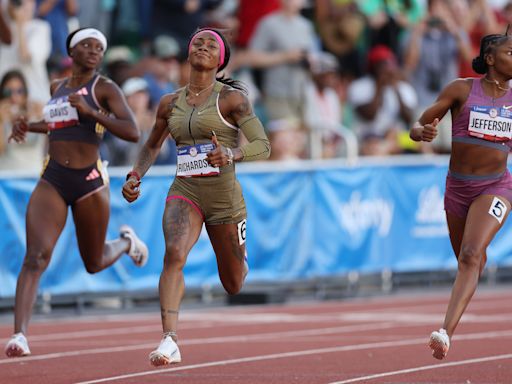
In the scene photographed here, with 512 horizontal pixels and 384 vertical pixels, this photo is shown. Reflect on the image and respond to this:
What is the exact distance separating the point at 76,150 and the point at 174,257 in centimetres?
230

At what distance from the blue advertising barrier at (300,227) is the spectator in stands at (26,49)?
5.95ft

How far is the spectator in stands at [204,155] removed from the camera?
29.3 feet

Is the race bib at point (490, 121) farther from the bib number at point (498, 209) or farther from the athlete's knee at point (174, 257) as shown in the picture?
the athlete's knee at point (174, 257)

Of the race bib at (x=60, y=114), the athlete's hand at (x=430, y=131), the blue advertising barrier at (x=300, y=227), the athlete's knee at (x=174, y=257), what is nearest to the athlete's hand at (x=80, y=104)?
the race bib at (x=60, y=114)

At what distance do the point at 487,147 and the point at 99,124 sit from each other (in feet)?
10.2

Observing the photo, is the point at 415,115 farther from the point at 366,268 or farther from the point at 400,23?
the point at 366,268

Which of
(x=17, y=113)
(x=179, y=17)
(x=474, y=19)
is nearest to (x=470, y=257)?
(x=17, y=113)

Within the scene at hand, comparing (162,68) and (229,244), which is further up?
(162,68)

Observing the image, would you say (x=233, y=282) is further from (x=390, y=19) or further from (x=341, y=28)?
(x=390, y=19)

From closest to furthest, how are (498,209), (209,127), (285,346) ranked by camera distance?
(209,127) < (498,209) < (285,346)

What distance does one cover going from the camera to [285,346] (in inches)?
460

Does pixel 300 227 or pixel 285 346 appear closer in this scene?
pixel 285 346

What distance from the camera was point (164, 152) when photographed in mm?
16062

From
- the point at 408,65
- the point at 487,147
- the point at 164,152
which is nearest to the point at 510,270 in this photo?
the point at 408,65
